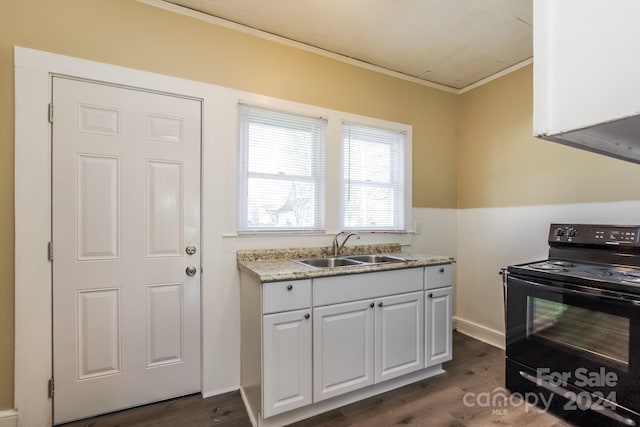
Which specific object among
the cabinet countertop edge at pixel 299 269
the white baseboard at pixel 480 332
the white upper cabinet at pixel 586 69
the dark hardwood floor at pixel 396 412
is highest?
the white upper cabinet at pixel 586 69

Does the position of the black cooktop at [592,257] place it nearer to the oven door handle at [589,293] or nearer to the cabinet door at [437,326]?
the oven door handle at [589,293]

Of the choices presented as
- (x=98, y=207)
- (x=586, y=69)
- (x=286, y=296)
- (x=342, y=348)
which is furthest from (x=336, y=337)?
(x=586, y=69)

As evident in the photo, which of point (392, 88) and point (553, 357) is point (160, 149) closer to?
point (392, 88)

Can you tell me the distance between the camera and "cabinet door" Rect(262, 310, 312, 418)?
1.69 meters

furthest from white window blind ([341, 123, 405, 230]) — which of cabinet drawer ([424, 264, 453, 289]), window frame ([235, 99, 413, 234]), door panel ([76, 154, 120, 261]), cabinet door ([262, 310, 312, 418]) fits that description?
door panel ([76, 154, 120, 261])

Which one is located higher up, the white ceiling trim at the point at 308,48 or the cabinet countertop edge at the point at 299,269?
the white ceiling trim at the point at 308,48

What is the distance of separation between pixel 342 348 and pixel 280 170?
1.35 meters

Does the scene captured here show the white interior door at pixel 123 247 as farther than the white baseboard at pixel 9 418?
Yes

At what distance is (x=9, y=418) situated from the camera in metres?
1.63

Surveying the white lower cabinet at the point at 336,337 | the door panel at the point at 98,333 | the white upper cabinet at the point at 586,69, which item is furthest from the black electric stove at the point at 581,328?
the door panel at the point at 98,333

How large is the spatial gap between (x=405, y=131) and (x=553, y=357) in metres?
2.09

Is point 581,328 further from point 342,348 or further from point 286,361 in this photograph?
point 286,361

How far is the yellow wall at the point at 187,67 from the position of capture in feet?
5.43

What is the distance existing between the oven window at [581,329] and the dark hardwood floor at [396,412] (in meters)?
0.49
